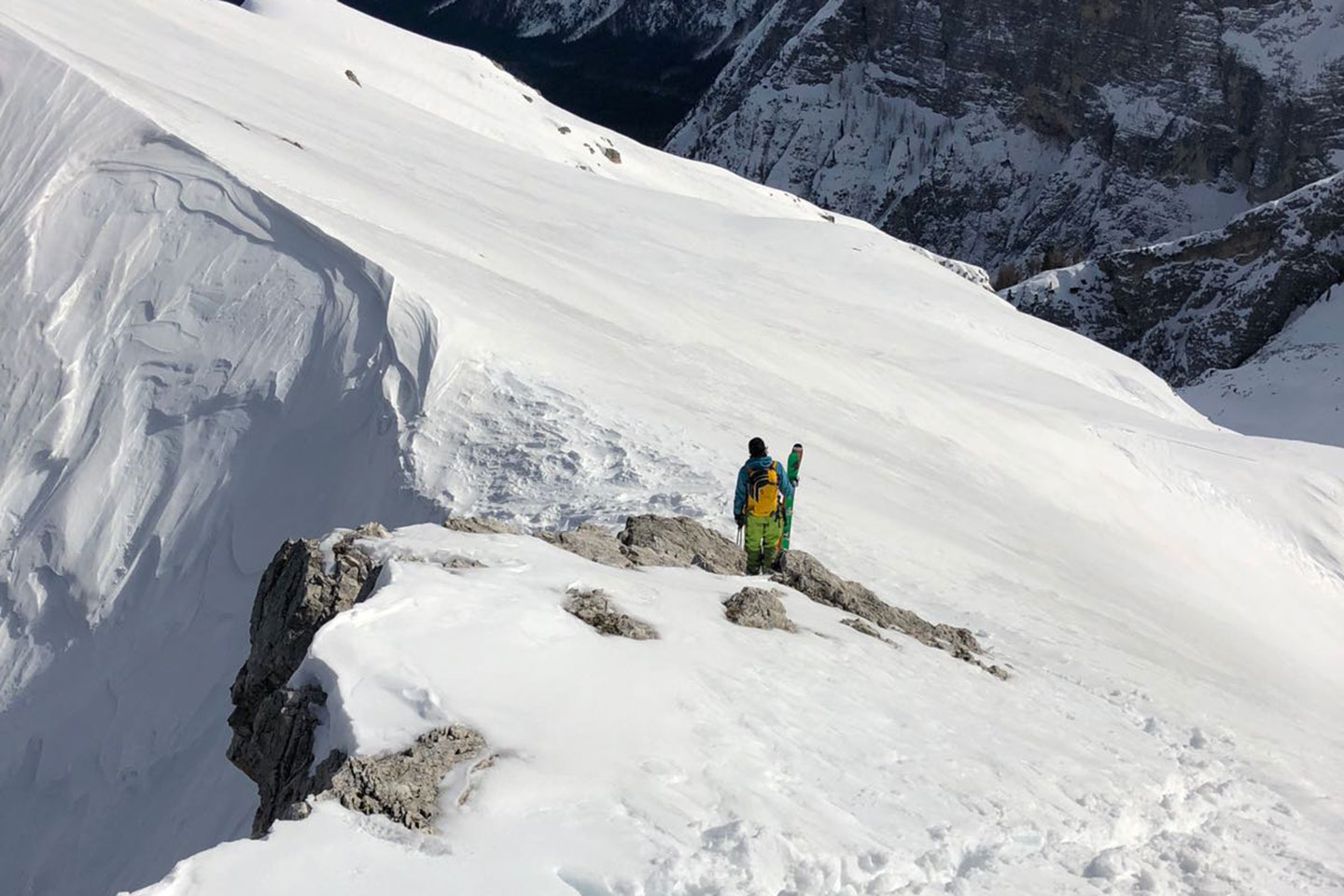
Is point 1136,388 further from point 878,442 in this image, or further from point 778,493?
point 778,493

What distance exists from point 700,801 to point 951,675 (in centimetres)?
339

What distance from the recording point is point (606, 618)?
7941mm

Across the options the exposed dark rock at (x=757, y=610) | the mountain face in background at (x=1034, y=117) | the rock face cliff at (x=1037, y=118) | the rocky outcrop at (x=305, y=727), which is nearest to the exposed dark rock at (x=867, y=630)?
the exposed dark rock at (x=757, y=610)

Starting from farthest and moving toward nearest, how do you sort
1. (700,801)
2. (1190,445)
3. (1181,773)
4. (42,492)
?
(1190,445) < (42,492) < (1181,773) < (700,801)

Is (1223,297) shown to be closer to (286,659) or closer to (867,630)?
(867,630)

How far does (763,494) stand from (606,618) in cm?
291

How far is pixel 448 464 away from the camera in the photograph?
39.5ft

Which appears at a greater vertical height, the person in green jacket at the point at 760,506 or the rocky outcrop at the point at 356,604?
the person in green jacket at the point at 760,506

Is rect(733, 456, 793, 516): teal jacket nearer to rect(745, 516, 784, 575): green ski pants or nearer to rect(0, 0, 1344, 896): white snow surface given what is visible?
rect(745, 516, 784, 575): green ski pants

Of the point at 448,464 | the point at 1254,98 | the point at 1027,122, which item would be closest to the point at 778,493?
the point at 448,464

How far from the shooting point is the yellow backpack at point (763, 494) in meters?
10.6

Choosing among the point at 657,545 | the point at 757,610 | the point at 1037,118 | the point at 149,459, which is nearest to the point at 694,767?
the point at 757,610

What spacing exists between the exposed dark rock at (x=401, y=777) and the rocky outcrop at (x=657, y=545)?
10.2 feet

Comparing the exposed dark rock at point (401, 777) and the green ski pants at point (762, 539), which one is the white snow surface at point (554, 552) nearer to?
the exposed dark rock at point (401, 777)
